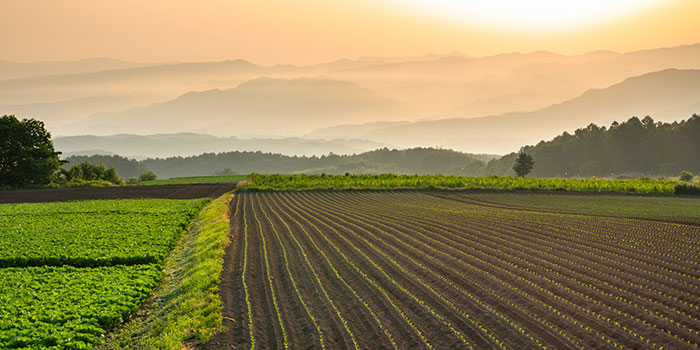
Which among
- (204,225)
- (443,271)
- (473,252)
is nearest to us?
(443,271)

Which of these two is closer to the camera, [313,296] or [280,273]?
[313,296]

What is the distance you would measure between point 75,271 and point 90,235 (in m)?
7.35

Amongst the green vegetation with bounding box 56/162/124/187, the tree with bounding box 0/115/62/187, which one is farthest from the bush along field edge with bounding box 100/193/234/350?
the green vegetation with bounding box 56/162/124/187

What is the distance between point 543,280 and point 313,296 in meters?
7.65

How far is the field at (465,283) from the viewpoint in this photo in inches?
435

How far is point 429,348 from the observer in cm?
1034

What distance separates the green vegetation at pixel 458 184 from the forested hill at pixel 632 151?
87.7 m

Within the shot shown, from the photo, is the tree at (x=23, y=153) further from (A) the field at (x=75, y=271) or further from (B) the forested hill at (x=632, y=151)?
(B) the forested hill at (x=632, y=151)

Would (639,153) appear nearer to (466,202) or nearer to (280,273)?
(466,202)

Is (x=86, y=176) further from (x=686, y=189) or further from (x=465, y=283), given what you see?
(x=686, y=189)

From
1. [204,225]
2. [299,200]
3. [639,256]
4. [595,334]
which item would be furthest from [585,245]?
[299,200]

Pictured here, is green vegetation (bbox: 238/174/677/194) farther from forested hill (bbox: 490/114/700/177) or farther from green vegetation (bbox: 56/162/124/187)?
forested hill (bbox: 490/114/700/177)

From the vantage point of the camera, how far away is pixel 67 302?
43.4 ft

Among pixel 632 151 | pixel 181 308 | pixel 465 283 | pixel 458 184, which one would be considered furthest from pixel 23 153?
pixel 632 151
